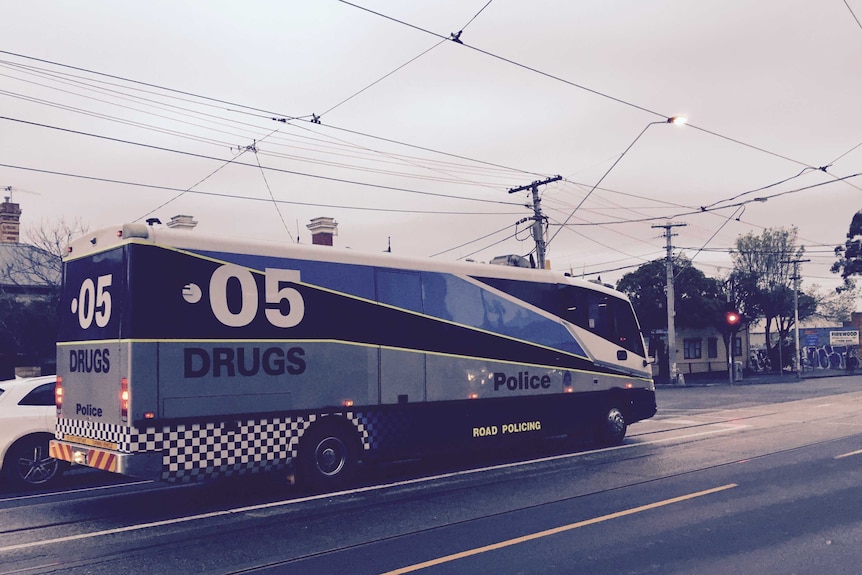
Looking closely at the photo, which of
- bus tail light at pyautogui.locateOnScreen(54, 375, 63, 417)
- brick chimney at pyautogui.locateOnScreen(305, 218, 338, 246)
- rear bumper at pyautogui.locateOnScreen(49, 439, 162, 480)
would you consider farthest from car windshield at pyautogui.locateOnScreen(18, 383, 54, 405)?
brick chimney at pyautogui.locateOnScreen(305, 218, 338, 246)

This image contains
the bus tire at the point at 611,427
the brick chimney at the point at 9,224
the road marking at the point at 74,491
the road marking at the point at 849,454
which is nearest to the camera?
the road marking at the point at 74,491

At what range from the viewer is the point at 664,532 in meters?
7.27

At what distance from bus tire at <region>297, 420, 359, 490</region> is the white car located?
135 inches

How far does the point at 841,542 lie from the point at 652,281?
3972cm

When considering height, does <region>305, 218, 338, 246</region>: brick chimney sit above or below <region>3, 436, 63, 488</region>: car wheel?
above

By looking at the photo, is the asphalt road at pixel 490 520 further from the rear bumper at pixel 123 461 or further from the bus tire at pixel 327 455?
the rear bumper at pixel 123 461

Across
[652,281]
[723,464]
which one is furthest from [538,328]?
[652,281]

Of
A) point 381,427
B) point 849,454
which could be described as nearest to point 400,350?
point 381,427

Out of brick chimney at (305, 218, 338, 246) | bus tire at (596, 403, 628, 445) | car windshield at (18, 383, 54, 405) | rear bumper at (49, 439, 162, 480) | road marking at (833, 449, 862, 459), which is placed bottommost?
road marking at (833, 449, 862, 459)

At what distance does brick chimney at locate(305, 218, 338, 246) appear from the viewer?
86.3 ft

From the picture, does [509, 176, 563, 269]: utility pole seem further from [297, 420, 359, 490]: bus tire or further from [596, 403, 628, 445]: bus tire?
[297, 420, 359, 490]: bus tire

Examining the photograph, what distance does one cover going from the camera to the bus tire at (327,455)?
9.68 meters

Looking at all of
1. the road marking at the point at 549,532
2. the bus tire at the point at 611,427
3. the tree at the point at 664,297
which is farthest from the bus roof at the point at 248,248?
the tree at the point at 664,297

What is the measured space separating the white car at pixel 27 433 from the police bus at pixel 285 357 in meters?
0.96
